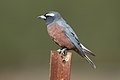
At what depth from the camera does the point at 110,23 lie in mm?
10008

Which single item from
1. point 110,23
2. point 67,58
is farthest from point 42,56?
point 67,58

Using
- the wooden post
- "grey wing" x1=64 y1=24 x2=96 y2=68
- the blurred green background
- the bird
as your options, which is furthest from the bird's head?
the blurred green background

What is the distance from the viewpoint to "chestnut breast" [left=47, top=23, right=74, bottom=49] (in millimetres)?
5914

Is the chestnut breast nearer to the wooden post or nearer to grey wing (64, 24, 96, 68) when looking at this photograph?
grey wing (64, 24, 96, 68)

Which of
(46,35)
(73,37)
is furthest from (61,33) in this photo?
(46,35)

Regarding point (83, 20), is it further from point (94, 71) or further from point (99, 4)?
point (94, 71)

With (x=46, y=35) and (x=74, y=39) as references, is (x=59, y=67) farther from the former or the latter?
(x=46, y=35)

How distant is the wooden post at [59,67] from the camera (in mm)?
4820

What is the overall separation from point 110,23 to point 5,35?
167 centimetres

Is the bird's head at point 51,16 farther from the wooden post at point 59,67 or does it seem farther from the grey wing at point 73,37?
the wooden post at point 59,67

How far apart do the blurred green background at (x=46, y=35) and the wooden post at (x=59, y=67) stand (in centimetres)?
475

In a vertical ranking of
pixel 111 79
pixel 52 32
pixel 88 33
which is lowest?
pixel 111 79

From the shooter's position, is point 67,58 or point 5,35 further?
point 5,35

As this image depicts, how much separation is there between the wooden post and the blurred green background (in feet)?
15.6
